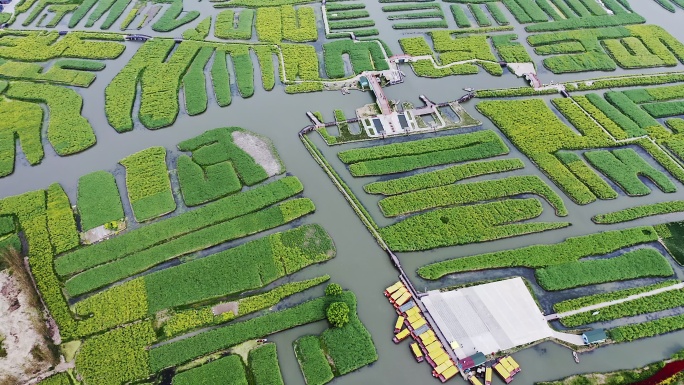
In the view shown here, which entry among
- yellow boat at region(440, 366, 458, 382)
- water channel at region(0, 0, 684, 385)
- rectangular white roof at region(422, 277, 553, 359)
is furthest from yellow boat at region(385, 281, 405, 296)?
yellow boat at region(440, 366, 458, 382)

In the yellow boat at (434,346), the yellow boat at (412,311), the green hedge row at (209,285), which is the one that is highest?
the green hedge row at (209,285)

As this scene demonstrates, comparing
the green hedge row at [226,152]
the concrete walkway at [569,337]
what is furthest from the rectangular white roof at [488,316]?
the green hedge row at [226,152]

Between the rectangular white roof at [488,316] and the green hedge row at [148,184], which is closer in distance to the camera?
the rectangular white roof at [488,316]

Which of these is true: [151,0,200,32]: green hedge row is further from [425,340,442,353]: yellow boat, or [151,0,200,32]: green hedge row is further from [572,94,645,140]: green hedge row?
[425,340,442,353]: yellow boat

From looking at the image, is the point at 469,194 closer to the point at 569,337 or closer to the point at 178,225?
the point at 569,337

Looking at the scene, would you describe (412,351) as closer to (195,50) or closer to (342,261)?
(342,261)

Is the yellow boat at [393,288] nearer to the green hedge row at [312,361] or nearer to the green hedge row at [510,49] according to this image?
the green hedge row at [312,361]

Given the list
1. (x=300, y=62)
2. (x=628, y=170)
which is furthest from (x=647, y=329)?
(x=300, y=62)
